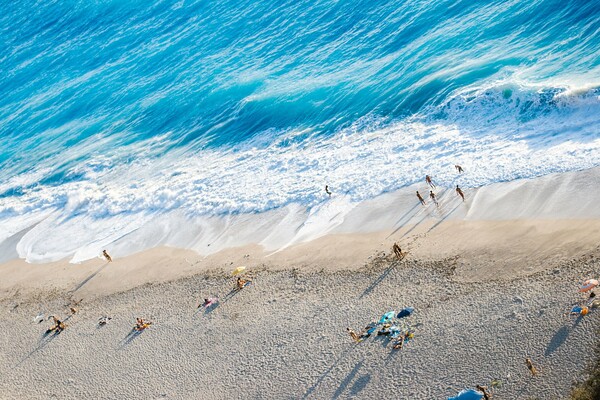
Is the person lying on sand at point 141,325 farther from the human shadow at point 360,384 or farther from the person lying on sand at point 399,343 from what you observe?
the person lying on sand at point 399,343

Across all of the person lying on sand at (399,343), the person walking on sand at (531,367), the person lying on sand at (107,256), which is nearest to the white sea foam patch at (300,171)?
the person lying on sand at (107,256)

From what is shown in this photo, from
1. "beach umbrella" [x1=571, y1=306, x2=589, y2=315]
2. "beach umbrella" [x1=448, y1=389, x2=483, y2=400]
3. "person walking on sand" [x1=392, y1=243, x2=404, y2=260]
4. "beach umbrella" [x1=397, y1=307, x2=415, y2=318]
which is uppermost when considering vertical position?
"person walking on sand" [x1=392, y1=243, x2=404, y2=260]

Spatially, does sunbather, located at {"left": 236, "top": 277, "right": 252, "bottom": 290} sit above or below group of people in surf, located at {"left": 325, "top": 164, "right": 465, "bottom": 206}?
above

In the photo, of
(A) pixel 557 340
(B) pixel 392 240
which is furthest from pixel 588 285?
(B) pixel 392 240

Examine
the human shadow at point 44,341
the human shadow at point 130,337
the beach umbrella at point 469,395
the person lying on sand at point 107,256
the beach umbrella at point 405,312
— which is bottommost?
the beach umbrella at point 469,395

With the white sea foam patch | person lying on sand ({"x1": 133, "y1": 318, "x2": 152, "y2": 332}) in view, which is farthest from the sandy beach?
the white sea foam patch

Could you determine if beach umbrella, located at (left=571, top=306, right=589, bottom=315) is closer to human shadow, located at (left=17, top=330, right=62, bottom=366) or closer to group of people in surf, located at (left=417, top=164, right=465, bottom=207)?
group of people in surf, located at (left=417, top=164, right=465, bottom=207)

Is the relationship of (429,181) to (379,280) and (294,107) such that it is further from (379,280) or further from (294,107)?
(294,107)

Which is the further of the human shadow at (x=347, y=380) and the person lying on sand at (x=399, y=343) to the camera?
the person lying on sand at (x=399, y=343)
